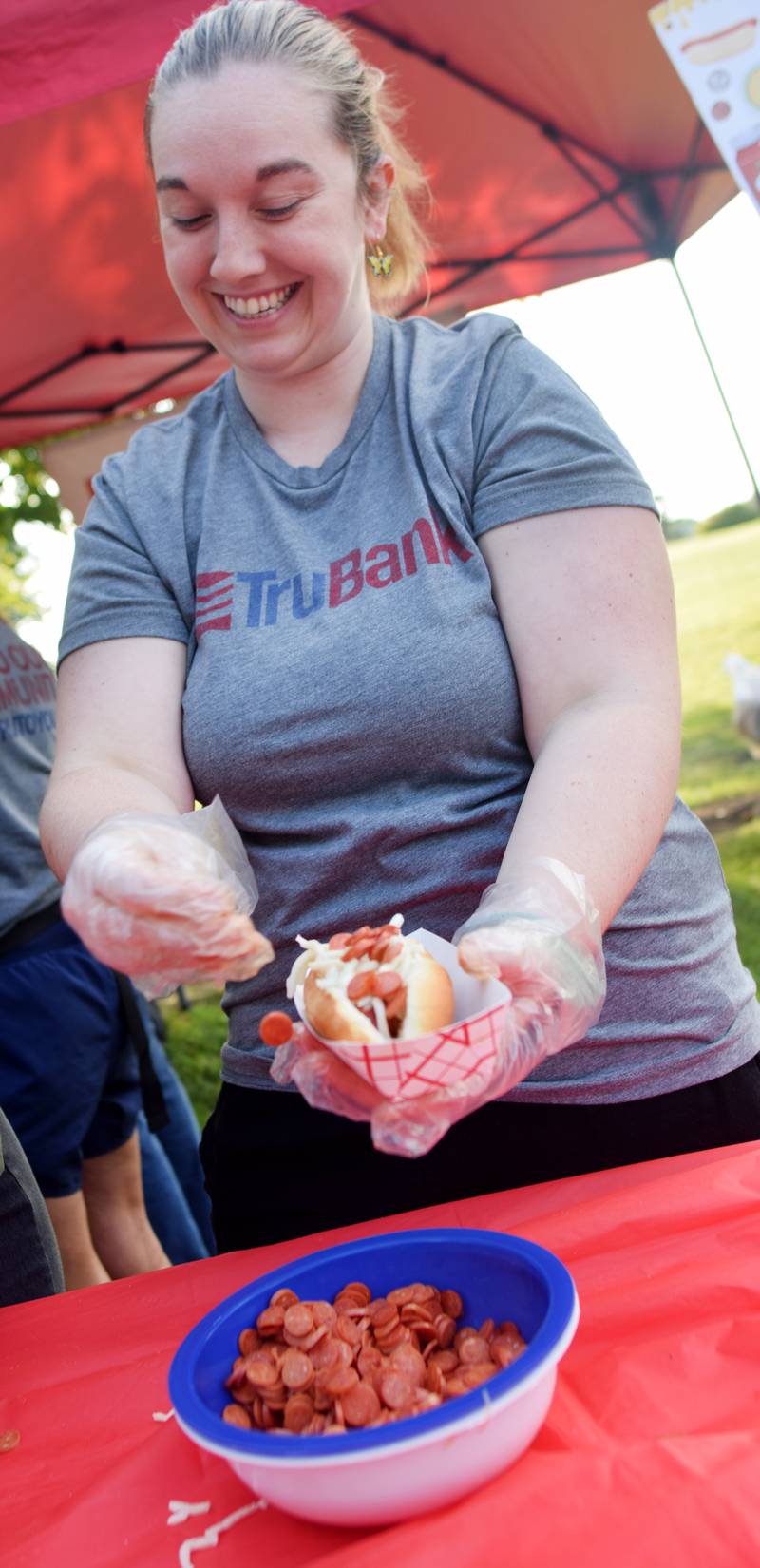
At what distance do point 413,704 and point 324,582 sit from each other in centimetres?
20

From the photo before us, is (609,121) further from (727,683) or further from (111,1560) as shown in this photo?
(727,683)

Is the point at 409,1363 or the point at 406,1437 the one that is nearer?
the point at 406,1437

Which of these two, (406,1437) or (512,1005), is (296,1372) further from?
(512,1005)

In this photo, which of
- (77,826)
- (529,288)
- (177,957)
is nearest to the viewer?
(177,957)

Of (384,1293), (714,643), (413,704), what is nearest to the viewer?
(384,1293)

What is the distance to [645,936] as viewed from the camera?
1.43 metres

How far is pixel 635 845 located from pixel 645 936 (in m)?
0.23

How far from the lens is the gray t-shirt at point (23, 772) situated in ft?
9.42

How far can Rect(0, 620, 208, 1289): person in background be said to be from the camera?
281 centimetres

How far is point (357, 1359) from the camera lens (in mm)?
979

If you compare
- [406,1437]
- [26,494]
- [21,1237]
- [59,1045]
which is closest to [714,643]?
[26,494]

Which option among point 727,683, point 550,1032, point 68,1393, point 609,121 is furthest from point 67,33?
point 727,683

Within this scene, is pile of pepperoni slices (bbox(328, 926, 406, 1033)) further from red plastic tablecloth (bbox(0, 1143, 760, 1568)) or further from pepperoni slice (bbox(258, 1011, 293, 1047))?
red plastic tablecloth (bbox(0, 1143, 760, 1568))

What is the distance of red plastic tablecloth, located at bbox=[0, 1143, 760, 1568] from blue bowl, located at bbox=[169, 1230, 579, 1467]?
0.26 feet
